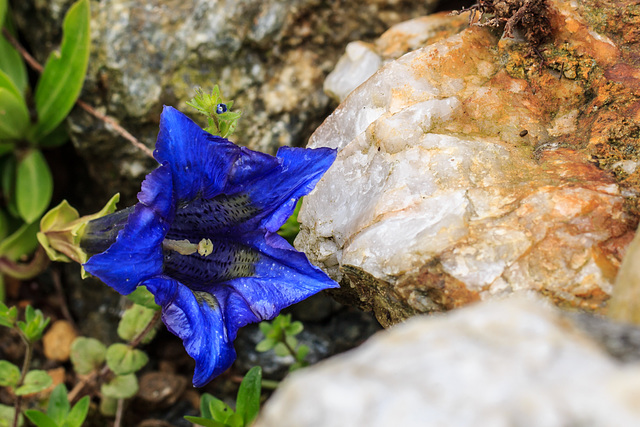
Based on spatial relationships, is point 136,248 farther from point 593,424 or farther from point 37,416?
point 593,424

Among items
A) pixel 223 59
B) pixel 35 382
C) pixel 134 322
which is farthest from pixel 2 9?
pixel 35 382

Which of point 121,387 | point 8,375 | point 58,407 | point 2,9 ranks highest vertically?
point 2,9

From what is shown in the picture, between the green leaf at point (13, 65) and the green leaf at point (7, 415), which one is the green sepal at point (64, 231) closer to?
the green leaf at point (7, 415)

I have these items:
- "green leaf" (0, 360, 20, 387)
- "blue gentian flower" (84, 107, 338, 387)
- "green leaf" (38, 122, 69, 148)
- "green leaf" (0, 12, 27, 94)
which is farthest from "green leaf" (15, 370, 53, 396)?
"green leaf" (0, 12, 27, 94)

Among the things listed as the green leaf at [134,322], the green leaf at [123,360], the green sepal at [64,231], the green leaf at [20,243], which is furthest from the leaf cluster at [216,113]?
the green leaf at [20,243]

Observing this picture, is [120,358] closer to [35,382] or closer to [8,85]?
[35,382]

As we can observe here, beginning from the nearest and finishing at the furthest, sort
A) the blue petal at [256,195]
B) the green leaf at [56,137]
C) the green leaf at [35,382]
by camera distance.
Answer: the blue petal at [256,195] → the green leaf at [35,382] → the green leaf at [56,137]
